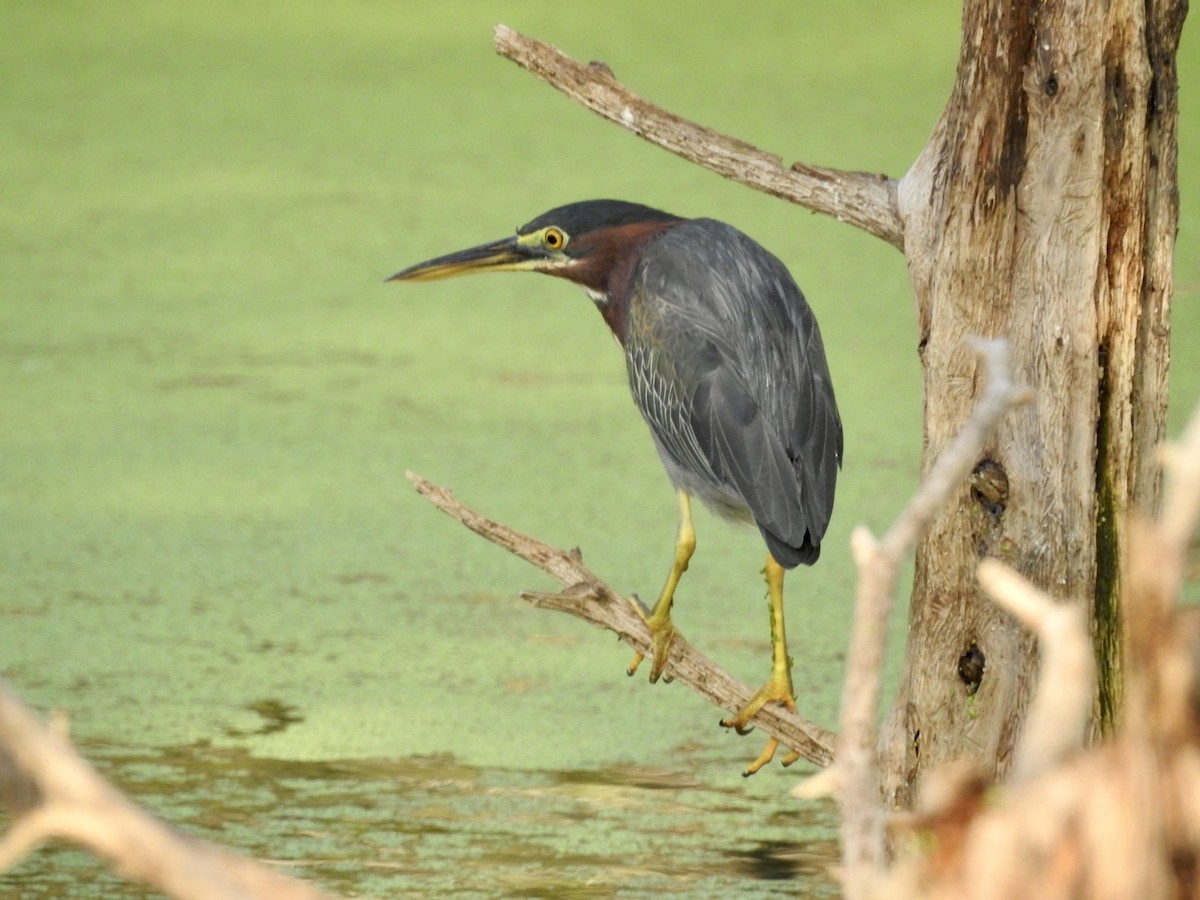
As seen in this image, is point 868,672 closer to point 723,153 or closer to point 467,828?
point 723,153

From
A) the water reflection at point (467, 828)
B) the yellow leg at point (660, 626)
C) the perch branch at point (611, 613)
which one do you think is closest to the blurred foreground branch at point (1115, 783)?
the perch branch at point (611, 613)

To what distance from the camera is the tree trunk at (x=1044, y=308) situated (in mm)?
1344

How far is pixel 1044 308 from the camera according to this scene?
1.38 meters

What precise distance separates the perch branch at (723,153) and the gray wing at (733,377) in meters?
0.17

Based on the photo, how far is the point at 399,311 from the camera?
339 centimetres

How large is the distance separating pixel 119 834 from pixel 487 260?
1.26 metres

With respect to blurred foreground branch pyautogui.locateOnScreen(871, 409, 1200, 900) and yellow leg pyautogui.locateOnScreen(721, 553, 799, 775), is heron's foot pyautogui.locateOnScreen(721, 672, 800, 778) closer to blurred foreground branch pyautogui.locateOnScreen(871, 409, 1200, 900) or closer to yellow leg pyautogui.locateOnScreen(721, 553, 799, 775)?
yellow leg pyautogui.locateOnScreen(721, 553, 799, 775)

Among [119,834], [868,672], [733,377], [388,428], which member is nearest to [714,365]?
[733,377]

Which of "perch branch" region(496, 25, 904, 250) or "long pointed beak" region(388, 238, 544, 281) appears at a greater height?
"perch branch" region(496, 25, 904, 250)

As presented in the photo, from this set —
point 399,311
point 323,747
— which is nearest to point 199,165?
point 399,311

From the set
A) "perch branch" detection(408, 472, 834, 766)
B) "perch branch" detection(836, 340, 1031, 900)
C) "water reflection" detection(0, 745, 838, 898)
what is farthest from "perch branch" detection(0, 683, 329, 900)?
"water reflection" detection(0, 745, 838, 898)

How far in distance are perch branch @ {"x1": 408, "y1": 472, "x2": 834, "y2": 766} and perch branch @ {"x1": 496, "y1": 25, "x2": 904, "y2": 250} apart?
0.33 m

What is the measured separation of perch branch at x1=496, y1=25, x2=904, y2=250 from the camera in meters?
1.52

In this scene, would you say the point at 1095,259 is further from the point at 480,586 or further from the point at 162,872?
the point at 480,586
